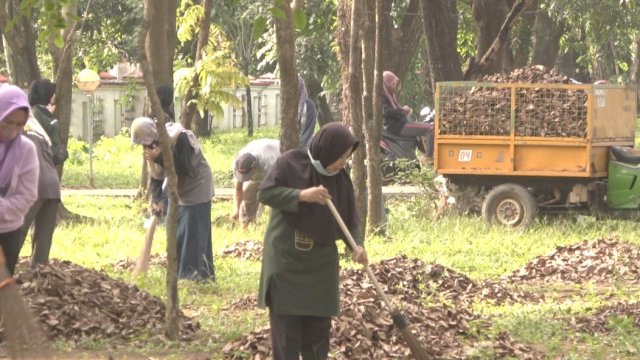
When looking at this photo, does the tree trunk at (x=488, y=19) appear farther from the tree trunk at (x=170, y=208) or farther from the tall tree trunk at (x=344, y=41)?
the tree trunk at (x=170, y=208)

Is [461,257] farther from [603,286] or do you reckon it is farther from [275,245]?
[275,245]

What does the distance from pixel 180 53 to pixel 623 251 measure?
28803mm

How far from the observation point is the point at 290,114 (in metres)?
13.4

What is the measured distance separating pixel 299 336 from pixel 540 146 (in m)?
9.95

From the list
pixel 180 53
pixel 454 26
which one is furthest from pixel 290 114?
pixel 180 53

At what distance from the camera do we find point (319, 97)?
39969mm

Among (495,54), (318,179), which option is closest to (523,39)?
(495,54)

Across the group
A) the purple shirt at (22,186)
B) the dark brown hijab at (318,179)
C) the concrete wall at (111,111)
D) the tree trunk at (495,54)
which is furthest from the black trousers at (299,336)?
the concrete wall at (111,111)

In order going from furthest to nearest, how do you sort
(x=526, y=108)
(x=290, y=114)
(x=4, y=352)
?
(x=526, y=108) → (x=290, y=114) → (x=4, y=352)

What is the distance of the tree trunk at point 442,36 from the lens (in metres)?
22.6

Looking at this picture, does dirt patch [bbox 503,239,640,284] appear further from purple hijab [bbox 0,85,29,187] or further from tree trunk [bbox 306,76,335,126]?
tree trunk [bbox 306,76,335,126]

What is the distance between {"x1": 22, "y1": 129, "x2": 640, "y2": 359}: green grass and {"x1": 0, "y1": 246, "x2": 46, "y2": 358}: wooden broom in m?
2.38

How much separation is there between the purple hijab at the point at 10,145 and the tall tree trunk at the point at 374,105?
7632mm

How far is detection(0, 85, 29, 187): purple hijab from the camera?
7914mm
